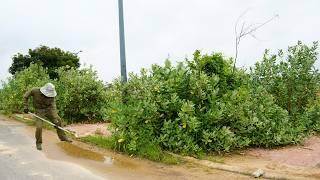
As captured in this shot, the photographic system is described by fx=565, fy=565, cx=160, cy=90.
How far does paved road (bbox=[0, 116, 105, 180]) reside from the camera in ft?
31.4

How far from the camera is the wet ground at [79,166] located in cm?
975

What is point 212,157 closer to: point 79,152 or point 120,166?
point 120,166

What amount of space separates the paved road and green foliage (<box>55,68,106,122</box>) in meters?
4.11

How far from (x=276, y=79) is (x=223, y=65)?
2185 mm

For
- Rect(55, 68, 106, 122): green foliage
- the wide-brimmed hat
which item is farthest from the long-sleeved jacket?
Rect(55, 68, 106, 122): green foliage

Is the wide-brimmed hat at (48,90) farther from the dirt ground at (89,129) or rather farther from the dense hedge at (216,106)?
the dirt ground at (89,129)

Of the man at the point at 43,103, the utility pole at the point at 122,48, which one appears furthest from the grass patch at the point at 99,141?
the utility pole at the point at 122,48

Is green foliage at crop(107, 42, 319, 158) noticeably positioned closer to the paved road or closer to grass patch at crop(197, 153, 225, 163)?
grass patch at crop(197, 153, 225, 163)

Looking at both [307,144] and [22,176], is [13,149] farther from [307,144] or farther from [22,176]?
[307,144]

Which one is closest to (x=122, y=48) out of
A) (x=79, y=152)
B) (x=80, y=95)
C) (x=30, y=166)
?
(x=80, y=95)

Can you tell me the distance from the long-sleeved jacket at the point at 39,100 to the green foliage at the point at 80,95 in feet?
18.6

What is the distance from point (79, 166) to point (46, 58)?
115 feet

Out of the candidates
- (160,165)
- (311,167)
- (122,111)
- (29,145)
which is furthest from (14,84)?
(311,167)

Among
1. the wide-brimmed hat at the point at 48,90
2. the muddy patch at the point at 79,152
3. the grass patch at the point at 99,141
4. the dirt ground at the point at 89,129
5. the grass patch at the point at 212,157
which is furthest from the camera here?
the dirt ground at the point at 89,129
